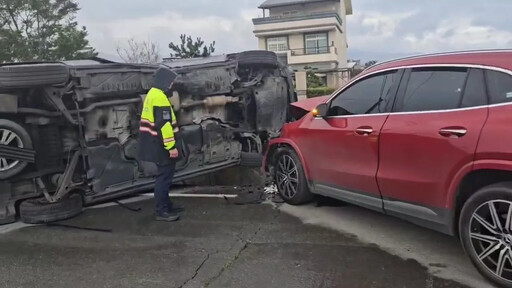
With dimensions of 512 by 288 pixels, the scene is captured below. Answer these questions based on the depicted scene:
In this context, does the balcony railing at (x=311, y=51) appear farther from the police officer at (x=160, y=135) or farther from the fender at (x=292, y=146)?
the police officer at (x=160, y=135)

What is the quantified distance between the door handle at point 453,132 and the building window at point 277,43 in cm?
4624

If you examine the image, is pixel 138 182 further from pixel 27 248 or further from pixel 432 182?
pixel 432 182

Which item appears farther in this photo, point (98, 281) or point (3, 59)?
point (3, 59)

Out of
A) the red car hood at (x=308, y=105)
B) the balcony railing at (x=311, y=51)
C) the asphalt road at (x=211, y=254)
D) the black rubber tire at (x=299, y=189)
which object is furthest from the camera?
the balcony railing at (x=311, y=51)

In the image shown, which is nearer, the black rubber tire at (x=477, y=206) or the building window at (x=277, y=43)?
the black rubber tire at (x=477, y=206)

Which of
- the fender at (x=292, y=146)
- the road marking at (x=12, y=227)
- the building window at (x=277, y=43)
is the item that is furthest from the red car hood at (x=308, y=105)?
the building window at (x=277, y=43)

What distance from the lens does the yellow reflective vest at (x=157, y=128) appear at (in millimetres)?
5453

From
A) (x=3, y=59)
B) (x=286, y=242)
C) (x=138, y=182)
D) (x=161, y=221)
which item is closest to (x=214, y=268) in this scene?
(x=286, y=242)

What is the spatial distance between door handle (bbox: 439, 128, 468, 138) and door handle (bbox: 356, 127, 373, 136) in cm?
80

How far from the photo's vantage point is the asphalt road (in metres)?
3.91

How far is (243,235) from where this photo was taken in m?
4.98

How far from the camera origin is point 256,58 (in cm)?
744

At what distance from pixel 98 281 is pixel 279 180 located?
8.93 feet

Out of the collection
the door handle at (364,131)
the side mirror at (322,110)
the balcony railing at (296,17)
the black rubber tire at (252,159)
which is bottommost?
the black rubber tire at (252,159)
